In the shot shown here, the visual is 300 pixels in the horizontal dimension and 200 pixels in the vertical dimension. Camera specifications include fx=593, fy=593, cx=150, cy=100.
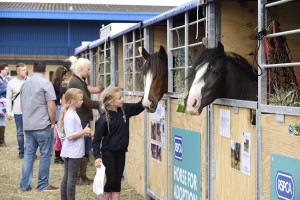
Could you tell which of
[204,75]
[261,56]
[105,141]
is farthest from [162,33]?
[261,56]

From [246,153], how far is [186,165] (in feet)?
4.81

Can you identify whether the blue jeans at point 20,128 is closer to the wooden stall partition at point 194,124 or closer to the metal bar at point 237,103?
the wooden stall partition at point 194,124

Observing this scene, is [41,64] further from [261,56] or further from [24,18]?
[24,18]

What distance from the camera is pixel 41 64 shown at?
325 inches

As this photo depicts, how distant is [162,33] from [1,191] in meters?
3.25

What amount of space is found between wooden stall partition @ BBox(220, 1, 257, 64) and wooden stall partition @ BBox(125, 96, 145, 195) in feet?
8.12

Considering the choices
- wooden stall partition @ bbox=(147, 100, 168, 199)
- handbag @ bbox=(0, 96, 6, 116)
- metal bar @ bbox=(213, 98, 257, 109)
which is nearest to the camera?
metal bar @ bbox=(213, 98, 257, 109)

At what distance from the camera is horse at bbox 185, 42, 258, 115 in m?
4.77

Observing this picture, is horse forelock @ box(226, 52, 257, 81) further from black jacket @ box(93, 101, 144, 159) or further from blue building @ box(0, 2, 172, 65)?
blue building @ box(0, 2, 172, 65)

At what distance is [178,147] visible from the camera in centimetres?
614

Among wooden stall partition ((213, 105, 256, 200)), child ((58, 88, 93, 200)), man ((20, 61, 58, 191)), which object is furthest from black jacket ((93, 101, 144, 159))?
man ((20, 61, 58, 191))

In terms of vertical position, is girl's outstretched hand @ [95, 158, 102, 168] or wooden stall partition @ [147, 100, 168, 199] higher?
girl's outstretched hand @ [95, 158, 102, 168]

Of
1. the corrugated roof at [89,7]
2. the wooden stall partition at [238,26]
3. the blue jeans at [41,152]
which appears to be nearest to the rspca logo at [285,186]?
the wooden stall partition at [238,26]

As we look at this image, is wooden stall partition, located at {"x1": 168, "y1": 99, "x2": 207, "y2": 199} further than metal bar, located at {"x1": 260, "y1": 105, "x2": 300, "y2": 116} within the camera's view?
Yes
